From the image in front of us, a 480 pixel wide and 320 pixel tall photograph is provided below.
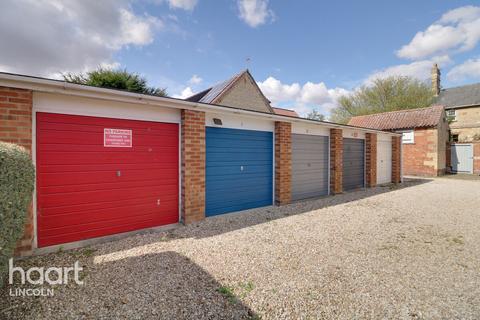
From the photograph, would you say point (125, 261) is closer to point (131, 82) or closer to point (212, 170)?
point (212, 170)

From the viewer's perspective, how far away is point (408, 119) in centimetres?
1716

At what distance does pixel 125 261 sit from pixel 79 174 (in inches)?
66.4

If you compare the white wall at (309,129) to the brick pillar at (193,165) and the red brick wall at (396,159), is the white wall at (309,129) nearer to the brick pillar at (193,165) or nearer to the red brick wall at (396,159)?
the brick pillar at (193,165)

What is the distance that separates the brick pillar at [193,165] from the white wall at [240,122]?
35 centimetres

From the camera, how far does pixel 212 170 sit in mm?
5617

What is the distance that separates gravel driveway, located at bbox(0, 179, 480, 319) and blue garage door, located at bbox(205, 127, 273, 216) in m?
0.66

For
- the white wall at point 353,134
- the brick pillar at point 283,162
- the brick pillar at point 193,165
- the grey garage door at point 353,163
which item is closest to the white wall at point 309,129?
the brick pillar at point 283,162

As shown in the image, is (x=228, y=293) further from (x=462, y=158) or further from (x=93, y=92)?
(x=462, y=158)

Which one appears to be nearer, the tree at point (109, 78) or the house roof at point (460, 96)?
the tree at point (109, 78)

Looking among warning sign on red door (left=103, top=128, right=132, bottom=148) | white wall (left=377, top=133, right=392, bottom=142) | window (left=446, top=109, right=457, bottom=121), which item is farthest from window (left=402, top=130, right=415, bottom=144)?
warning sign on red door (left=103, top=128, right=132, bottom=148)

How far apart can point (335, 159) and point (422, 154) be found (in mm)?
11799

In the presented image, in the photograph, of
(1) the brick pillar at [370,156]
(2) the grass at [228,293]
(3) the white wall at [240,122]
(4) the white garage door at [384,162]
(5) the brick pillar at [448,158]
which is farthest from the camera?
(5) the brick pillar at [448,158]

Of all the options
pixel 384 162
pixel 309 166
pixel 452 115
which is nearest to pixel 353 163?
pixel 309 166

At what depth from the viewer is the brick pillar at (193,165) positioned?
5.02 m
